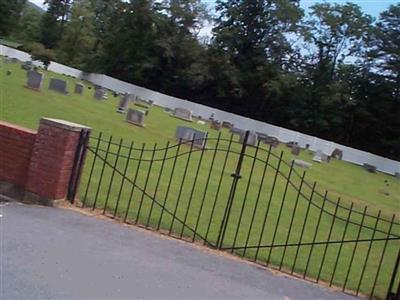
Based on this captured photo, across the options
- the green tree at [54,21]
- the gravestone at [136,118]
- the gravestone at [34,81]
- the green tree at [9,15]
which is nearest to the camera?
the gravestone at [136,118]

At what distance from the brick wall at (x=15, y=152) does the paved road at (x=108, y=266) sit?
58 centimetres

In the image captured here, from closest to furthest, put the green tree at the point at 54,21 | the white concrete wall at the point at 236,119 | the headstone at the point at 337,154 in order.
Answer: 1. the headstone at the point at 337,154
2. the white concrete wall at the point at 236,119
3. the green tree at the point at 54,21

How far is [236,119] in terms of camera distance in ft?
183

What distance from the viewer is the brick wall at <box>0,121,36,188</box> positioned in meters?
8.09

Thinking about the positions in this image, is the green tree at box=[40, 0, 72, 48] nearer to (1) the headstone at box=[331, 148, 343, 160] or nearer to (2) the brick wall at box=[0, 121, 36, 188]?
(1) the headstone at box=[331, 148, 343, 160]

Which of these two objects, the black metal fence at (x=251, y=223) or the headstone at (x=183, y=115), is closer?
the black metal fence at (x=251, y=223)

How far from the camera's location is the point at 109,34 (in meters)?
73.1

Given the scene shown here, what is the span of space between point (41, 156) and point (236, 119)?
159ft

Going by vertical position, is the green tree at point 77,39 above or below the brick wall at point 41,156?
above

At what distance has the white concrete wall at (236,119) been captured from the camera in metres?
51.4

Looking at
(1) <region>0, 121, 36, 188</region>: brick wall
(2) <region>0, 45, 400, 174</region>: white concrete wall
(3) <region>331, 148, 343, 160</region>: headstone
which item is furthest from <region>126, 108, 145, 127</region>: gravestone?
(2) <region>0, 45, 400, 174</region>: white concrete wall

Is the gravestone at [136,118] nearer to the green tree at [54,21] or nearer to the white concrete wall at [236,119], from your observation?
the white concrete wall at [236,119]

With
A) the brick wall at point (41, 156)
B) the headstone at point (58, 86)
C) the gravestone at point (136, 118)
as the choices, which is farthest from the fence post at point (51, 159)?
the headstone at point (58, 86)

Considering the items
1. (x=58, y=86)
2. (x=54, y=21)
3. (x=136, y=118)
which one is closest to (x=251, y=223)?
(x=136, y=118)
